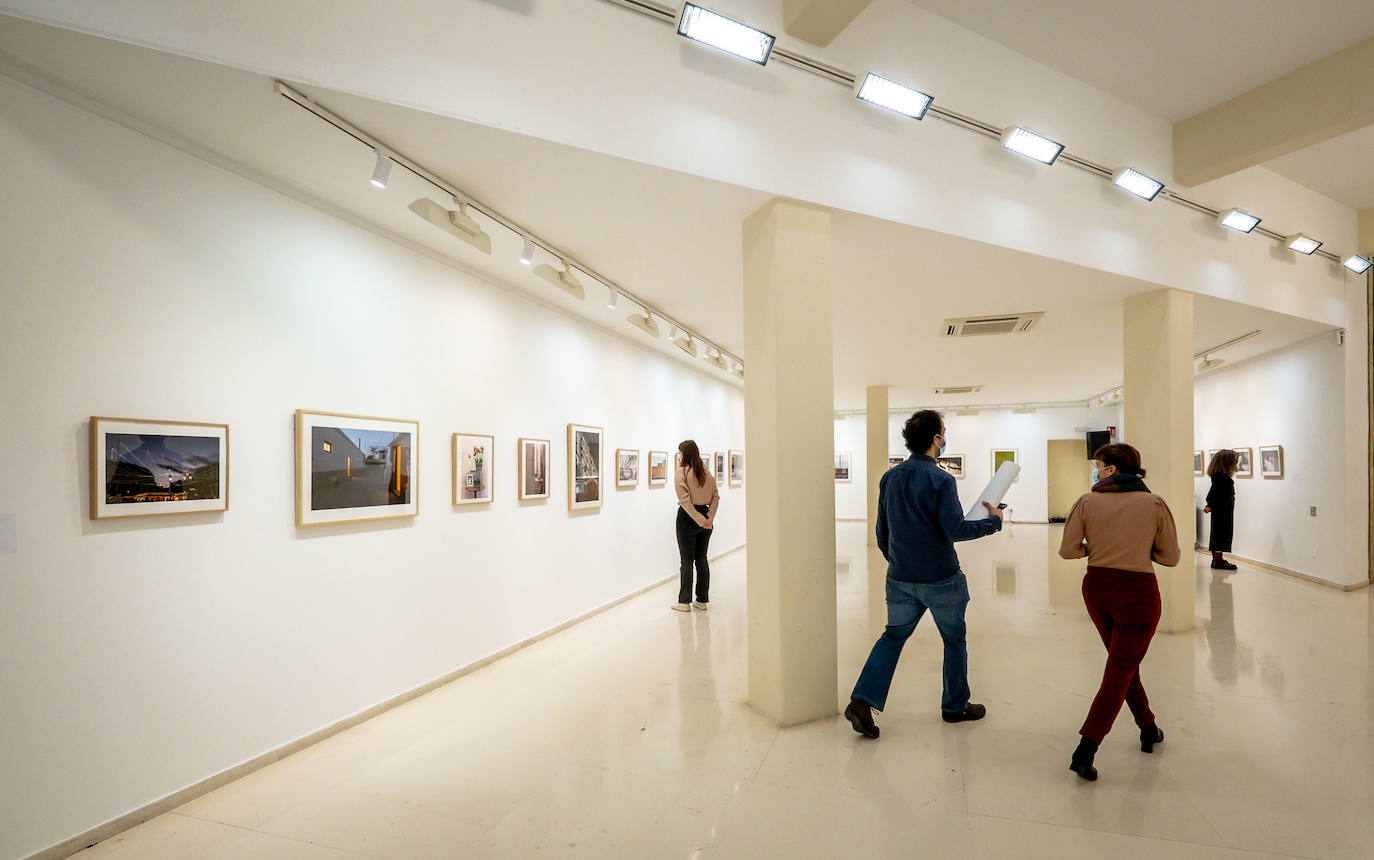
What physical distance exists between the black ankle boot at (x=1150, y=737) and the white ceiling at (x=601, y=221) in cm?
311

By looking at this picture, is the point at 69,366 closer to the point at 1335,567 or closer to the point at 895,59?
the point at 895,59

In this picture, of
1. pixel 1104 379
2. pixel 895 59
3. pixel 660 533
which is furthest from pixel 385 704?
pixel 1104 379

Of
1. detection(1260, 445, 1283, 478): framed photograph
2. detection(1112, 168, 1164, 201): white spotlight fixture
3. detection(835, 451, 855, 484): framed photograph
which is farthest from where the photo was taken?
detection(835, 451, 855, 484): framed photograph

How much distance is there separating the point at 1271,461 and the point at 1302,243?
4280mm

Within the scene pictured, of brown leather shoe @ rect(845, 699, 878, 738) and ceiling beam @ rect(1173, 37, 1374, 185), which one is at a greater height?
ceiling beam @ rect(1173, 37, 1374, 185)

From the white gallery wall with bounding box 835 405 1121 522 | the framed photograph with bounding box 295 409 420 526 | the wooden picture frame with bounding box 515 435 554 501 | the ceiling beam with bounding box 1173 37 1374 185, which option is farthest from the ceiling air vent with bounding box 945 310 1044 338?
the white gallery wall with bounding box 835 405 1121 522

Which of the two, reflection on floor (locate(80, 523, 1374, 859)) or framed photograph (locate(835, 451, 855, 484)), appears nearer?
reflection on floor (locate(80, 523, 1374, 859))

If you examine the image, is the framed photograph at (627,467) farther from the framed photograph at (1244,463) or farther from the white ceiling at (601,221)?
the framed photograph at (1244,463)

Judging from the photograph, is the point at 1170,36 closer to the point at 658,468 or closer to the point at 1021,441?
the point at 658,468

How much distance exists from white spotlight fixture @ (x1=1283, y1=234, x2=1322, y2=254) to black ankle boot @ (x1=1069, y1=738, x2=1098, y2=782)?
685 centimetres

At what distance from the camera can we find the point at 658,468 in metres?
8.62

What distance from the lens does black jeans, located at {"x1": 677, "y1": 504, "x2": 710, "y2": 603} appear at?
701cm

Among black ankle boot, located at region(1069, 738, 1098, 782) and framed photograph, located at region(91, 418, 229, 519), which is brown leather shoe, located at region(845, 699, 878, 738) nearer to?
black ankle boot, located at region(1069, 738, 1098, 782)

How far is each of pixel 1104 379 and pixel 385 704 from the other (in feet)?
45.2
